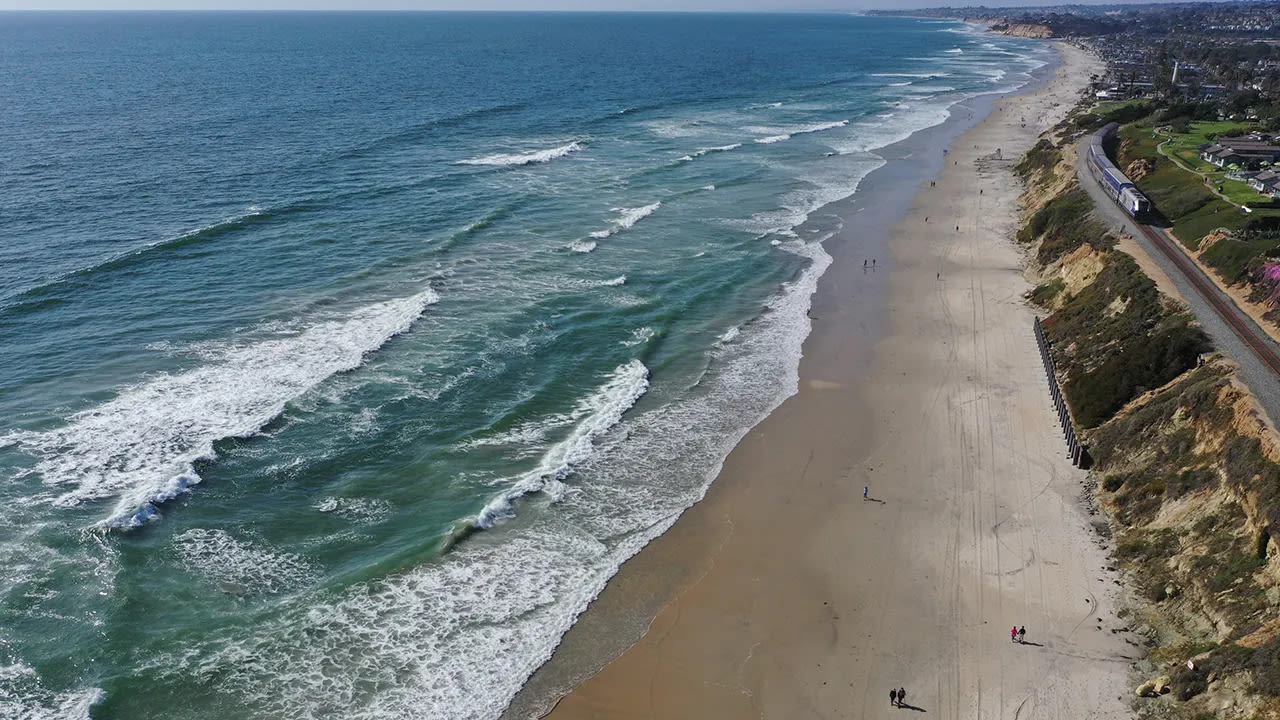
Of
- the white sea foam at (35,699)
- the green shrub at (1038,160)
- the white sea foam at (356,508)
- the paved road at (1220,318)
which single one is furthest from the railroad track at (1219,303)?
the white sea foam at (35,699)

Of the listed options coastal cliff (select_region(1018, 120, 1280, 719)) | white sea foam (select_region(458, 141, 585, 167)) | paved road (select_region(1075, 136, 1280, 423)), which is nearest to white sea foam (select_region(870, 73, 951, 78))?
white sea foam (select_region(458, 141, 585, 167))

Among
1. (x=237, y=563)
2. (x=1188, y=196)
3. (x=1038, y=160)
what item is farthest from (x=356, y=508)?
(x=1038, y=160)

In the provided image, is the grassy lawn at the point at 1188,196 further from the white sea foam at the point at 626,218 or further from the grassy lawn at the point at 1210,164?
the white sea foam at the point at 626,218

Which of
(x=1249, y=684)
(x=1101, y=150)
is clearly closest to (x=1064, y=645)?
(x=1249, y=684)

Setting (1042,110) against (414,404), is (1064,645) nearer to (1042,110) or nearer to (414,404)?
A: (414,404)

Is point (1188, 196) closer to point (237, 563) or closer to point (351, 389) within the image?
point (351, 389)
